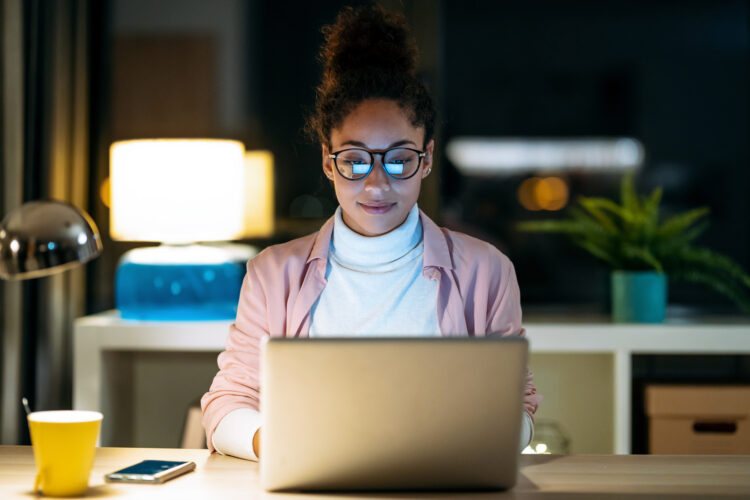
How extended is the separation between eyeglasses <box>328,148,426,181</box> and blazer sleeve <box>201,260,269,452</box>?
9.4 inches

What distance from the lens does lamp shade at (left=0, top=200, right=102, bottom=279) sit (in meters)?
1.09

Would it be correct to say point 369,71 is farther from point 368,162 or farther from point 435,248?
point 435,248

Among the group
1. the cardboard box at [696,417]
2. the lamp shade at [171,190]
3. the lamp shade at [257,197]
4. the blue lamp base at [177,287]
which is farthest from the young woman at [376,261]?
the lamp shade at [257,197]

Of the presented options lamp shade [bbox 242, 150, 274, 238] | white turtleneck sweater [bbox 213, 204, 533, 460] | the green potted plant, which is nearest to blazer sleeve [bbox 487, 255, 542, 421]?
white turtleneck sweater [bbox 213, 204, 533, 460]

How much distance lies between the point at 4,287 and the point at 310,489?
1.66m

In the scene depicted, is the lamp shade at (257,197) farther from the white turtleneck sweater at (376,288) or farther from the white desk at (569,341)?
the white turtleneck sweater at (376,288)

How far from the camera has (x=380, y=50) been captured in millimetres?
1691

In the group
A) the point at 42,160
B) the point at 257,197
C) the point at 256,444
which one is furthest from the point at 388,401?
the point at 257,197

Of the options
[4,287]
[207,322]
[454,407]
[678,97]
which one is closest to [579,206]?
[678,97]

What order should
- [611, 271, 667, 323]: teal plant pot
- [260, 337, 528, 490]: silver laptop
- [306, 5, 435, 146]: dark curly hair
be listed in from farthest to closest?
[611, 271, 667, 323]: teal plant pot
[306, 5, 435, 146]: dark curly hair
[260, 337, 528, 490]: silver laptop

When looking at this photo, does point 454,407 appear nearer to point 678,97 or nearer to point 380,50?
point 380,50


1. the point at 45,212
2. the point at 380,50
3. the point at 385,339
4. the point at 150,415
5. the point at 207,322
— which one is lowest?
the point at 150,415

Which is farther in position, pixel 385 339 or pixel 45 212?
pixel 45 212

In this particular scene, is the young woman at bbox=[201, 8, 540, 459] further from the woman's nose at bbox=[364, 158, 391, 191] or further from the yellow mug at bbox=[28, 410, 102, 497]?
the yellow mug at bbox=[28, 410, 102, 497]
